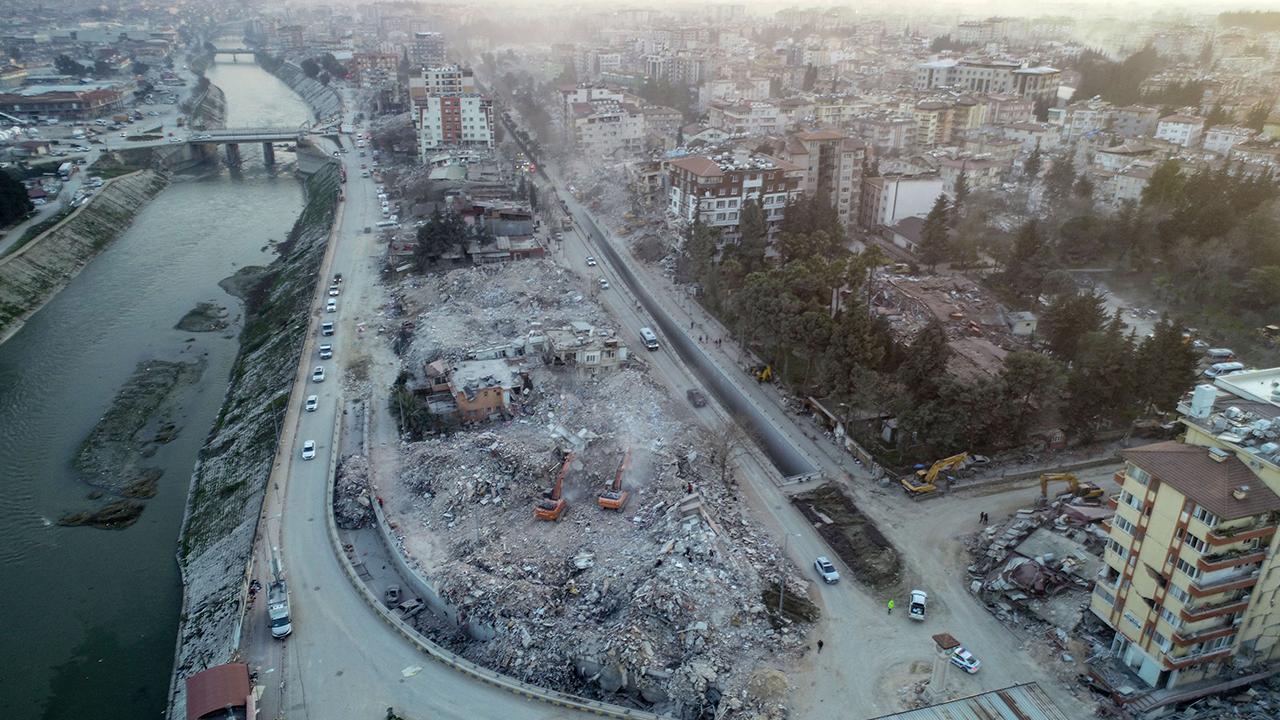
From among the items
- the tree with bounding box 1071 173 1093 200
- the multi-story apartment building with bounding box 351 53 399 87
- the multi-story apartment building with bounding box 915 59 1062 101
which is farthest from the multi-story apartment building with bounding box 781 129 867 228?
the multi-story apartment building with bounding box 351 53 399 87

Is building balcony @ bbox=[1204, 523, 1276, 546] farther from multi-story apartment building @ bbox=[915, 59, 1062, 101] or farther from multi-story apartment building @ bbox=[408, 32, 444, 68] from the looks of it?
multi-story apartment building @ bbox=[408, 32, 444, 68]

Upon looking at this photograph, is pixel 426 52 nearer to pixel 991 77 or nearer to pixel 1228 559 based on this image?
pixel 991 77

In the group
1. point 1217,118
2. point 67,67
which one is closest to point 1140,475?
point 1217,118

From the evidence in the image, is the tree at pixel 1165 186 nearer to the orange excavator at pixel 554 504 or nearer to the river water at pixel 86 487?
the orange excavator at pixel 554 504

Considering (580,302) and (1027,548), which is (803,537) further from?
(580,302)

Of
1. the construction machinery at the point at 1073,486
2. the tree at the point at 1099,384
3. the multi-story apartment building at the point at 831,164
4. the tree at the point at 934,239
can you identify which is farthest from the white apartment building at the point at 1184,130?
the construction machinery at the point at 1073,486

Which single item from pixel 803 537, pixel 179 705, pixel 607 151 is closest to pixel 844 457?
pixel 803 537

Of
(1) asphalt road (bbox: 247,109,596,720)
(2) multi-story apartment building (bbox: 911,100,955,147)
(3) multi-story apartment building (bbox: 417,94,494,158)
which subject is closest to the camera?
(1) asphalt road (bbox: 247,109,596,720)

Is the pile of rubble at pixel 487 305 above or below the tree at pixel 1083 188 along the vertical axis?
below
